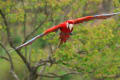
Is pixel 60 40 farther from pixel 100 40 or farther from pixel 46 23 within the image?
pixel 46 23

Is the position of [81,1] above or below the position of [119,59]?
above

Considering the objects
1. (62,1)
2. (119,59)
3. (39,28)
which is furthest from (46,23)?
(119,59)

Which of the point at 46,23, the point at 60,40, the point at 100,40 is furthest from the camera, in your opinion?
the point at 46,23

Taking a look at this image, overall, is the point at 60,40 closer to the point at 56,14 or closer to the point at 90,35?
the point at 90,35

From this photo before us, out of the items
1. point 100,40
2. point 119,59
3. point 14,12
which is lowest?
point 119,59

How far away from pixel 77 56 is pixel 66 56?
0.44 m

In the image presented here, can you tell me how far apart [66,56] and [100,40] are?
913 millimetres

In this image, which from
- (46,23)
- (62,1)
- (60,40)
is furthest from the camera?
(46,23)

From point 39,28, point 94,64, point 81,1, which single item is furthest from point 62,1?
point 94,64

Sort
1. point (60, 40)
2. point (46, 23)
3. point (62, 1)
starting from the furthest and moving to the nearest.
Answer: point (46, 23) < point (62, 1) < point (60, 40)

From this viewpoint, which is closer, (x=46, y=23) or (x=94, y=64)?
(x=94, y=64)

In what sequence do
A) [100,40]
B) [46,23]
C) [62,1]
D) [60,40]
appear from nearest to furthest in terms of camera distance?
[60,40] → [100,40] → [62,1] → [46,23]

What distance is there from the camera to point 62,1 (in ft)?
24.0

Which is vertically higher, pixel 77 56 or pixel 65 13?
pixel 65 13
